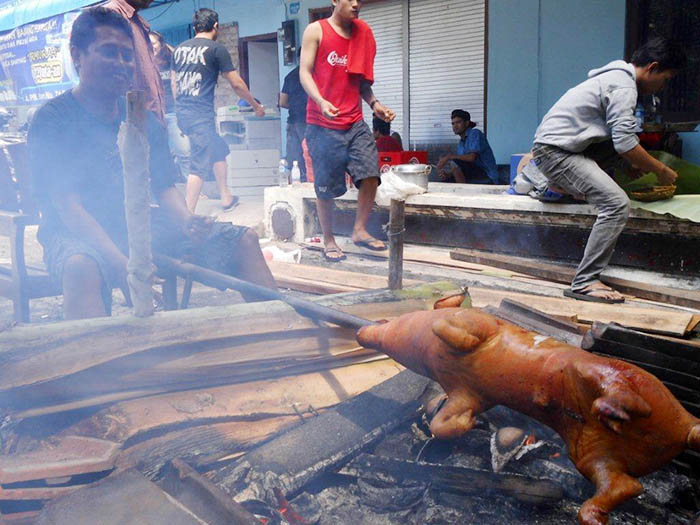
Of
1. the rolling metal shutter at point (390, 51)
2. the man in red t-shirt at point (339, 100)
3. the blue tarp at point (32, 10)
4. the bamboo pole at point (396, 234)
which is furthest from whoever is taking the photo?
the rolling metal shutter at point (390, 51)

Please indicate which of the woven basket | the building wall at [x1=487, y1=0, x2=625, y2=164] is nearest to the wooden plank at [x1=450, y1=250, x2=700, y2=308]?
the woven basket

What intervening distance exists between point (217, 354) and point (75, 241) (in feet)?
4.00

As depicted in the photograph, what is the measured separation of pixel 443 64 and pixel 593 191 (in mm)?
6354

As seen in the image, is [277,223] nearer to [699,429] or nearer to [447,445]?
[447,445]

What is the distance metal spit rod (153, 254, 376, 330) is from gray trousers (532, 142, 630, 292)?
9.71 feet

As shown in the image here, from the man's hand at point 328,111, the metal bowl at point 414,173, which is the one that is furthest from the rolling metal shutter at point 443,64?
the man's hand at point 328,111

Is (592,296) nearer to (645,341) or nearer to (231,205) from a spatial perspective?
(645,341)

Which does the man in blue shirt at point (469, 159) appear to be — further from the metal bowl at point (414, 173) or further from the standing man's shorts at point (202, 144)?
the standing man's shorts at point (202, 144)

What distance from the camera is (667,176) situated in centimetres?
496

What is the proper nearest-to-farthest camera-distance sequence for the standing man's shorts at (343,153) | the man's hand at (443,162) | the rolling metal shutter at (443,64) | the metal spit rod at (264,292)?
the metal spit rod at (264,292)
the standing man's shorts at (343,153)
the man's hand at (443,162)
the rolling metal shutter at (443,64)

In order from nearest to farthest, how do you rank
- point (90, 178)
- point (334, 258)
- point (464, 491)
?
point (464, 491), point (90, 178), point (334, 258)

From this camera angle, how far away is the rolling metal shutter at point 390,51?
11047 millimetres

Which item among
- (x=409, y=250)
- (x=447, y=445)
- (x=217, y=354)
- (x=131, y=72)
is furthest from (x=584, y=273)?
(x=131, y=72)

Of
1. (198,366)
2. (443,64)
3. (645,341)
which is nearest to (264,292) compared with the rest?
(198,366)
